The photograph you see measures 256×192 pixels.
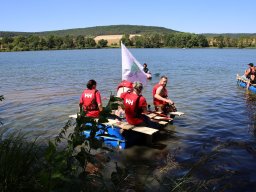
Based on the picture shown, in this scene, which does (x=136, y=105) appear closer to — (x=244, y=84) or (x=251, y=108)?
(x=251, y=108)

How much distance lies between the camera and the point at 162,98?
12383mm

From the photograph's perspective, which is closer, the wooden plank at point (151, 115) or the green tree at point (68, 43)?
the wooden plank at point (151, 115)

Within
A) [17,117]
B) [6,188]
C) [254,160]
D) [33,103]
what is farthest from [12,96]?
[6,188]

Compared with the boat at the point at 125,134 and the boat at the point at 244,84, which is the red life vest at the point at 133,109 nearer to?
the boat at the point at 125,134

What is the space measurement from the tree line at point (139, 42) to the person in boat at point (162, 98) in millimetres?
134235

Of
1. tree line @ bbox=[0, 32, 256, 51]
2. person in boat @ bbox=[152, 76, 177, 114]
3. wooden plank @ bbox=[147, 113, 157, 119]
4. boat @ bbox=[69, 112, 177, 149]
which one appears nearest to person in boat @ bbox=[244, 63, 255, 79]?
person in boat @ bbox=[152, 76, 177, 114]

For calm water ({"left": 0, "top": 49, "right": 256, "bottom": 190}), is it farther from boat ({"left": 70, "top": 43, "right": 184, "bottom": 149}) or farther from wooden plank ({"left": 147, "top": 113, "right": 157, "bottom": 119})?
wooden plank ({"left": 147, "top": 113, "right": 157, "bottom": 119})

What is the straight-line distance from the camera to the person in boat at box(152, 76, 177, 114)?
12.5m

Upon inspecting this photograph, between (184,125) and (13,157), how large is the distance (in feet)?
31.2

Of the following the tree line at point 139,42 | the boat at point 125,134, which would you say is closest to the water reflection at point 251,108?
the boat at point 125,134

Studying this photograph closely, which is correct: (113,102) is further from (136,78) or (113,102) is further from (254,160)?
(136,78)

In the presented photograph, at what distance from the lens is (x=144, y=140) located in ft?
35.5

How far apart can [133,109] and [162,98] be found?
8.46 ft

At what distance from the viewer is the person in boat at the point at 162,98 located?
490 inches
